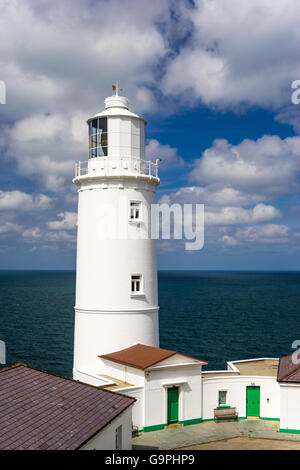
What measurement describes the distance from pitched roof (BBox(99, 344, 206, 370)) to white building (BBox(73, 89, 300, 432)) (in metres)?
0.06

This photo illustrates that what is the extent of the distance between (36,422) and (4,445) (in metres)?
1.69

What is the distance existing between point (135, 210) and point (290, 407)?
12.9 m

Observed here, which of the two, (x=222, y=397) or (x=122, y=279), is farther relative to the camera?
(x=122, y=279)

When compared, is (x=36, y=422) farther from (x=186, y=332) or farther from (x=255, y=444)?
(x=186, y=332)

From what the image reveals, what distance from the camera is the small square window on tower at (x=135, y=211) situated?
25.5 meters

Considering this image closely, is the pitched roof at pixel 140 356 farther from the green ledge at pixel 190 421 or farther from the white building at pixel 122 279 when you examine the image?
the green ledge at pixel 190 421

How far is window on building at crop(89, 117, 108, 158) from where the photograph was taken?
85.7 ft

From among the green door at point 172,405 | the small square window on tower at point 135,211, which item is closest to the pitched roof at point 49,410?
the green door at point 172,405

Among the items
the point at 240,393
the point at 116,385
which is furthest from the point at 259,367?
the point at 116,385

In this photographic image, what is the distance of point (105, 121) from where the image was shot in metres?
26.0

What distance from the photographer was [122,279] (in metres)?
25.1

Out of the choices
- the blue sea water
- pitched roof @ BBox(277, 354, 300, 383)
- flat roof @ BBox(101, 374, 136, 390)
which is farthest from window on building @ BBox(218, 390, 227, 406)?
the blue sea water

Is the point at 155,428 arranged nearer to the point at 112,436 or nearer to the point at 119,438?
the point at 119,438

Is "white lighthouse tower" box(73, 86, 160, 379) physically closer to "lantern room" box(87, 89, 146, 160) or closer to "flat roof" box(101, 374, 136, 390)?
"lantern room" box(87, 89, 146, 160)
